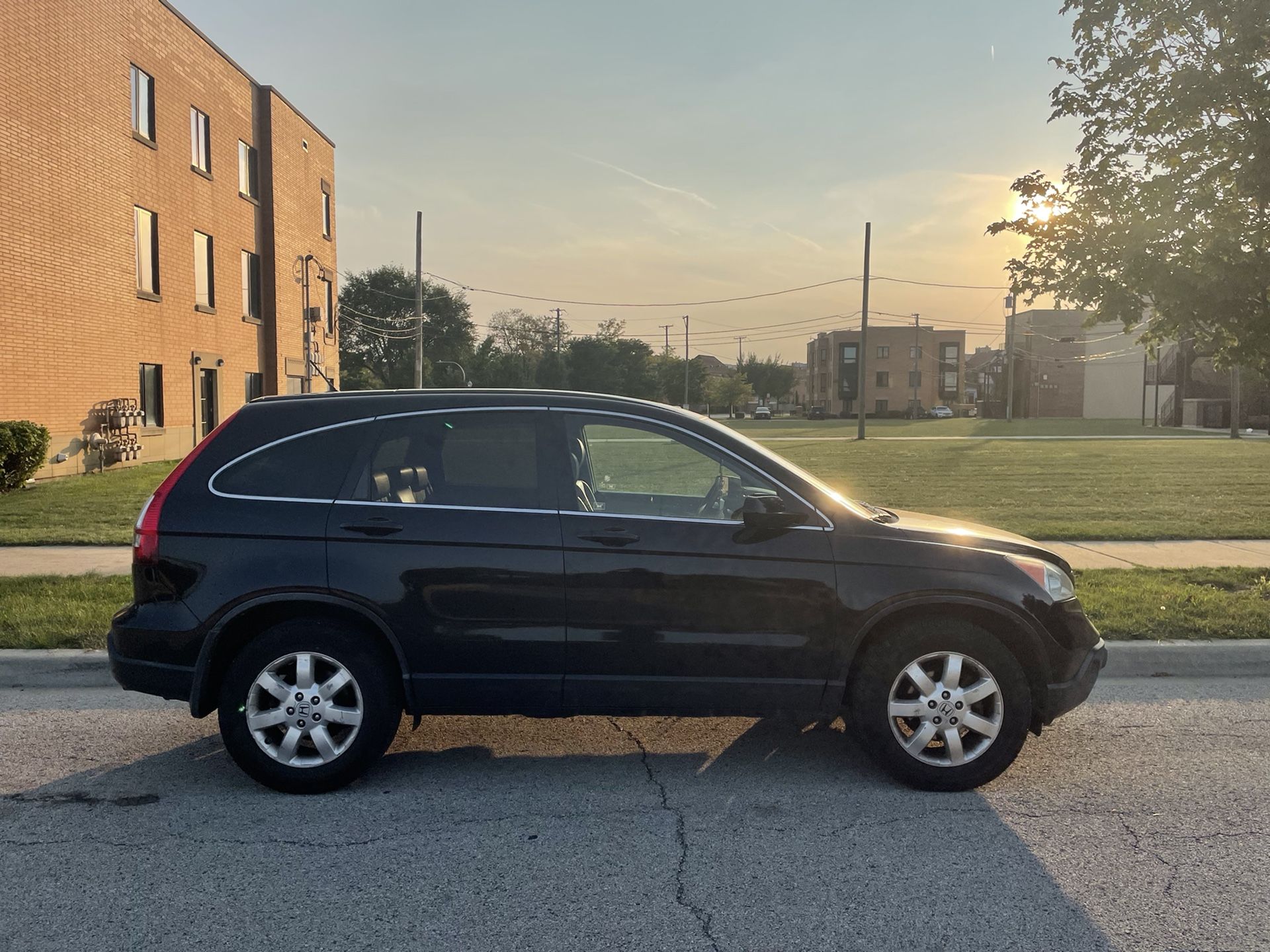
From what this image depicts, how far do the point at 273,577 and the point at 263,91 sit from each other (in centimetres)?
2960

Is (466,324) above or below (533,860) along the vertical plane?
above

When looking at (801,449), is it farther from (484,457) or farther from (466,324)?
(466,324)

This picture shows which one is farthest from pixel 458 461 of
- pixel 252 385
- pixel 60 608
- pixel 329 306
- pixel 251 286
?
pixel 329 306

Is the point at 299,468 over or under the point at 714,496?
over

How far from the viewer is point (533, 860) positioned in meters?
3.58

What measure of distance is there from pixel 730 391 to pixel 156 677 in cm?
11215

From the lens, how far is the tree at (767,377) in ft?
417

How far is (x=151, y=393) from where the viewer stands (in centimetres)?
2272

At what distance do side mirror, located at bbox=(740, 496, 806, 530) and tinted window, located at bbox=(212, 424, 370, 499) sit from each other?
1.77 meters

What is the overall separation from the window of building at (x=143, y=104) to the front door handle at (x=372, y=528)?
2120 cm

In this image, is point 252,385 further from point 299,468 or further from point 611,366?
point 611,366

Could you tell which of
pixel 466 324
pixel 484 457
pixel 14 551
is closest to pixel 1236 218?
pixel 484 457

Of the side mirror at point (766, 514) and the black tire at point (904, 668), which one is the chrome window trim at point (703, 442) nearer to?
the side mirror at point (766, 514)

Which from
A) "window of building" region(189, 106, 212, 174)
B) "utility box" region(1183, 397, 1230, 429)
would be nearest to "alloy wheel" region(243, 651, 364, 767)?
"window of building" region(189, 106, 212, 174)
